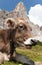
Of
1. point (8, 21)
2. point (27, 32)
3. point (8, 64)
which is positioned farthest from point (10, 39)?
point (27, 32)

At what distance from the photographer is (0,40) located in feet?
62.7

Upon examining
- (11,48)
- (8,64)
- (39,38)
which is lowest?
(8,64)

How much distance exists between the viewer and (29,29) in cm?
3303

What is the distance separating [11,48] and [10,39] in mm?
638

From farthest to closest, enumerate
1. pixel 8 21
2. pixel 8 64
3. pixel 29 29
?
1. pixel 29 29
2. pixel 8 21
3. pixel 8 64

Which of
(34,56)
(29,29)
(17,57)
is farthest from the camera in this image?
(29,29)

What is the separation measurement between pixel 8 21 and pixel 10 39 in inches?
289

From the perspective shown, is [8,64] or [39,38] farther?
[39,38]

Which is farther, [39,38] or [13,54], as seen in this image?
[39,38]

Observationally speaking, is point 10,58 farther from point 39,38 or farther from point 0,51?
point 39,38

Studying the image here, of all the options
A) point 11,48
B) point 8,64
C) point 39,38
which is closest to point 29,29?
point 39,38

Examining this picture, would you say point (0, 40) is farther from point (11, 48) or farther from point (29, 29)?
point (29, 29)

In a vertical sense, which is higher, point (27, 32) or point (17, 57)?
point (27, 32)

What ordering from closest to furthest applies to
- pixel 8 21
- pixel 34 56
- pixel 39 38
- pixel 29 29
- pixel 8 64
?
pixel 8 64, pixel 34 56, pixel 8 21, pixel 39 38, pixel 29 29
